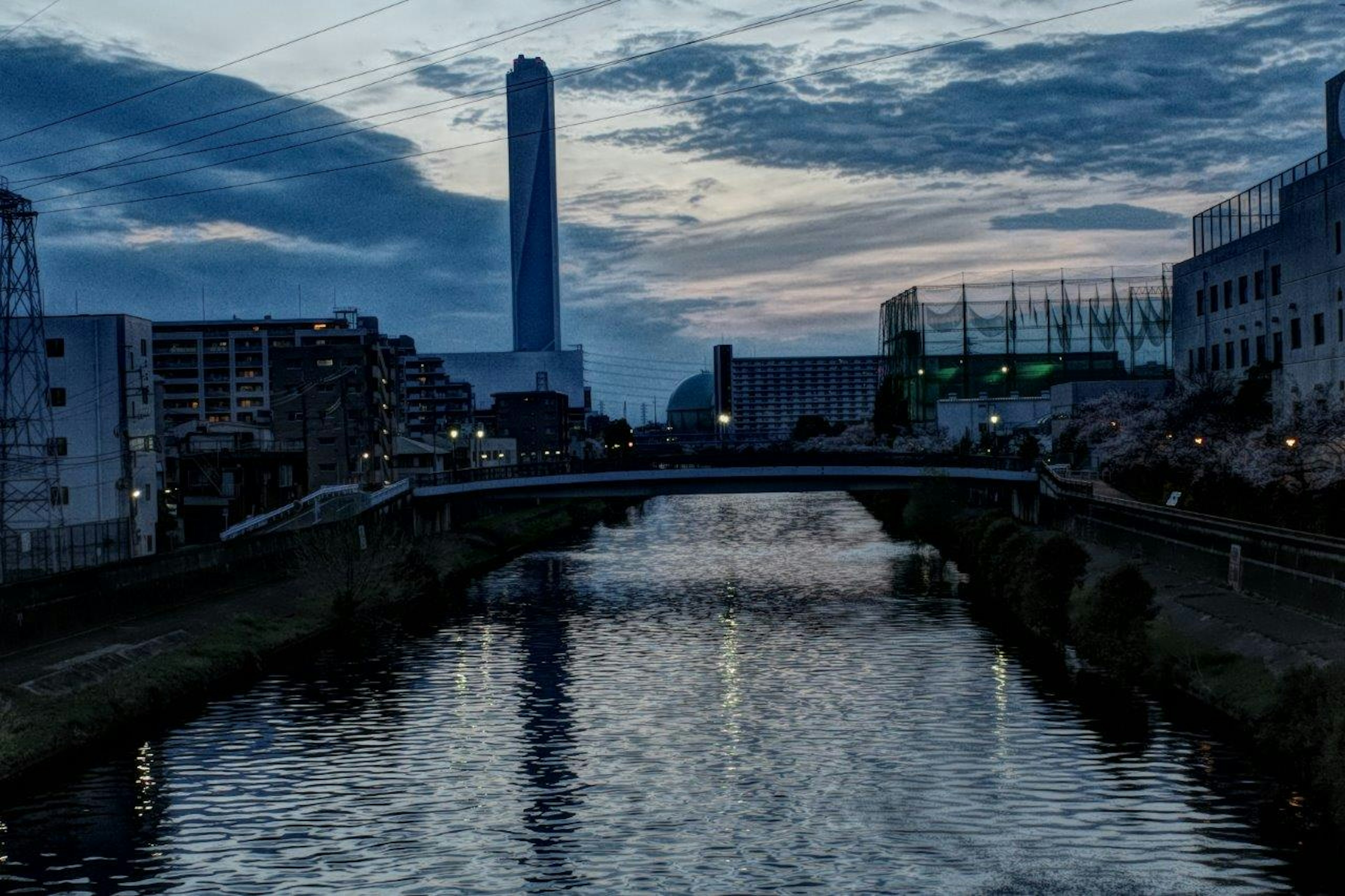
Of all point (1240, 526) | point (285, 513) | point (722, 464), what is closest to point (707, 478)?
point (722, 464)

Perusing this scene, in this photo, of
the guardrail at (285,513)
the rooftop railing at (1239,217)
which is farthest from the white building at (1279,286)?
the guardrail at (285,513)

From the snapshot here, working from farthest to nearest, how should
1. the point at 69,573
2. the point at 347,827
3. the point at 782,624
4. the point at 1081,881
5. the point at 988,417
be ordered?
the point at 988,417, the point at 782,624, the point at 69,573, the point at 347,827, the point at 1081,881

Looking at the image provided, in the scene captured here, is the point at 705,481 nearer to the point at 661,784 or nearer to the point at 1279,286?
the point at 1279,286

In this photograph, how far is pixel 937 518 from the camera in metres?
97.6

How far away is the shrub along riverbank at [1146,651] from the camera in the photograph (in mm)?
30125

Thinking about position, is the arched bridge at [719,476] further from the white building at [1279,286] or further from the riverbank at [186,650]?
the white building at [1279,286]

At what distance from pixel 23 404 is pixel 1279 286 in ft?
232

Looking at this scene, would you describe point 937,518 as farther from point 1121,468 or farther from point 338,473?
point 338,473

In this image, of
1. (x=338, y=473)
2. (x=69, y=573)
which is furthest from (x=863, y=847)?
(x=338, y=473)

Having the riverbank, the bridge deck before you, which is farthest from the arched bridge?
the riverbank

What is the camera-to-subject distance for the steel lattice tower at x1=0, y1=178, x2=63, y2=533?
222 ft

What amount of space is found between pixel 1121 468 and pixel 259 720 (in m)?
63.2

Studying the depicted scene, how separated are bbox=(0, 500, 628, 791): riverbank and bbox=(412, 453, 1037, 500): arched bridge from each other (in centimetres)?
1382

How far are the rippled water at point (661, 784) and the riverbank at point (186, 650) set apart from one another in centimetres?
145
